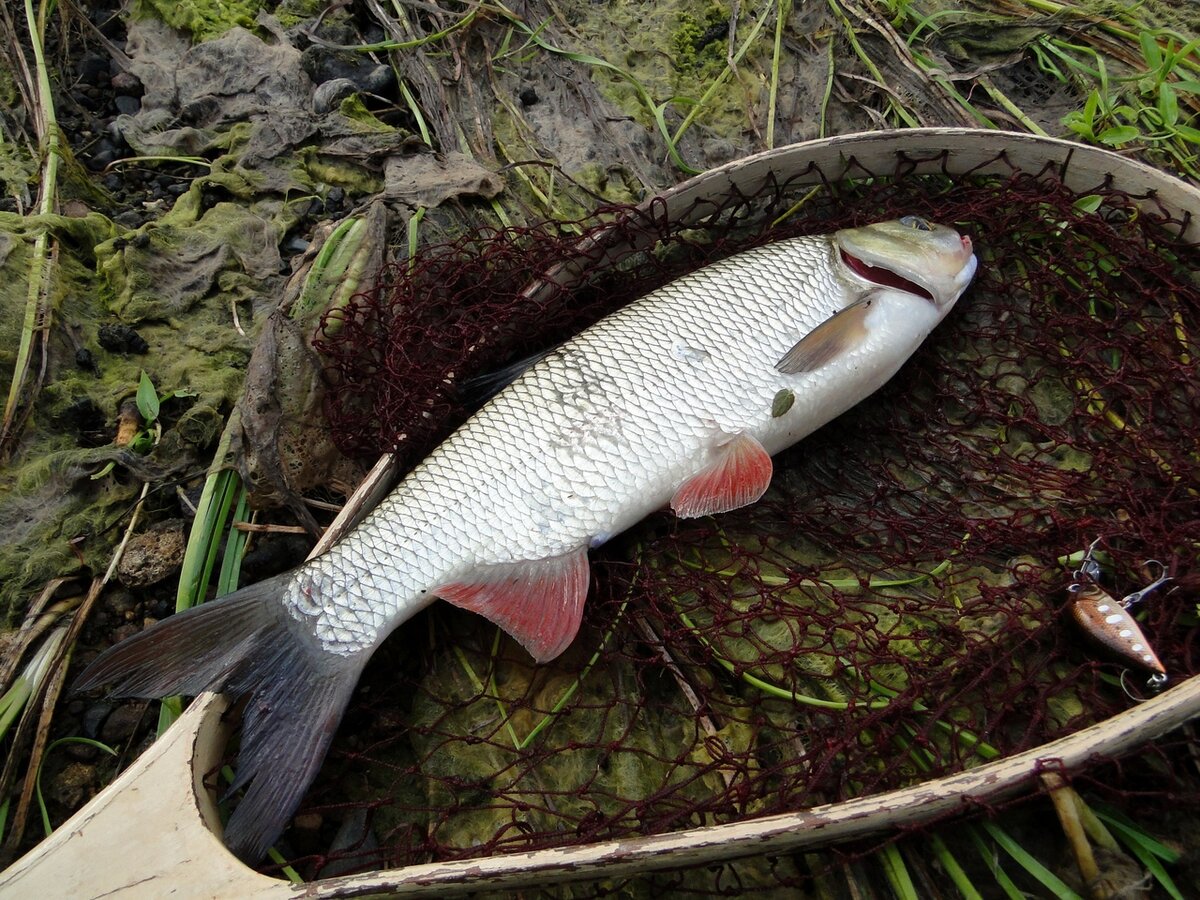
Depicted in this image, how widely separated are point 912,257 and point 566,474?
1180mm

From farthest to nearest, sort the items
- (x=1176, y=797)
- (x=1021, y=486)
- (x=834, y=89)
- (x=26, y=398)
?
1. (x=834, y=89)
2. (x=26, y=398)
3. (x=1021, y=486)
4. (x=1176, y=797)

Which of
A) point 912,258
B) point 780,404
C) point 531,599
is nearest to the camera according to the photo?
point 531,599

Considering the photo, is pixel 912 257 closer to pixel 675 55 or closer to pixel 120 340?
pixel 675 55

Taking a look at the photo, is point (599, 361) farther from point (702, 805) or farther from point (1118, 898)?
point (1118, 898)

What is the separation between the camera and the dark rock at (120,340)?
2473mm

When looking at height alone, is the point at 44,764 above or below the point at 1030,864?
below

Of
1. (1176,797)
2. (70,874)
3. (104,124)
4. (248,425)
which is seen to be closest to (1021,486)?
(1176,797)

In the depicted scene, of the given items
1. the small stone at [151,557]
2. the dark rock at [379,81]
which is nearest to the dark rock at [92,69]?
the dark rock at [379,81]

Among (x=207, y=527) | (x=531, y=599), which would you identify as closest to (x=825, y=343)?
(x=531, y=599)

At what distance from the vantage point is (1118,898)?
1510 millimetres

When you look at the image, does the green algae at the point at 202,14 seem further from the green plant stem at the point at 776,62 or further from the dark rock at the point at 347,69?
the green plant stem at the point at 776,62

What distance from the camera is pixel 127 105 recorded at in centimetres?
322

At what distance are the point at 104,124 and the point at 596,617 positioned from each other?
9.50 ft

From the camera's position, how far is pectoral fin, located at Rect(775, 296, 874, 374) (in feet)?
6.95
